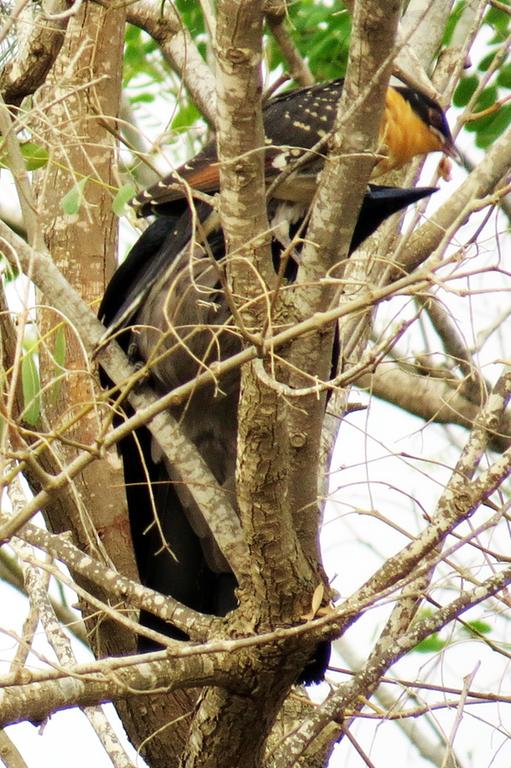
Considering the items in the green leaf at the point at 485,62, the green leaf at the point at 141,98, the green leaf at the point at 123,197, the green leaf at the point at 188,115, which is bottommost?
the green leaf at the point at 123,197

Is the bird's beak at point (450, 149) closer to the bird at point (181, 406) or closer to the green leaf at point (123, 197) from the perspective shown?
the bird at point (181, 406)

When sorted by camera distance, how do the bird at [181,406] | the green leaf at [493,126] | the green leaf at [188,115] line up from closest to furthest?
1. the bird at [181,406]
2. the green leaf at [493,126]
3. the green leaf at [188,115]

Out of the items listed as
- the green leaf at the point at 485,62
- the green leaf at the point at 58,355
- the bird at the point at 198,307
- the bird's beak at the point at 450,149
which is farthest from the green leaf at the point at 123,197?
the green leaf at the point at 485,62

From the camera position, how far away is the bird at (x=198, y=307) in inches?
128

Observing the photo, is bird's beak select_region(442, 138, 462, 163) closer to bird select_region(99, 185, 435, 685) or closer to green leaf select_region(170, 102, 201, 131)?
bird select_region(99, 185, 435, 685)

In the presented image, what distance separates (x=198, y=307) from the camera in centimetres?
324

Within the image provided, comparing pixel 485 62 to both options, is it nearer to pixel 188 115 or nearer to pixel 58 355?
pixel 188 115

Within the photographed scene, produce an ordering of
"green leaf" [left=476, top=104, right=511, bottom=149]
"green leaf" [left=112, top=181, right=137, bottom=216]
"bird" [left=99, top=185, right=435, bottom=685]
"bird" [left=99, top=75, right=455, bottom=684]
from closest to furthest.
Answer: "green leaf" [left=112, top=181, right=137, bottom=216] → "bird" [left=99, top=75, right=455, bottom=684] → "bird" [left=99, top=185, right=435, bottom=685] → "green leaf" [left=476, top=104, right=511, bottom=149]

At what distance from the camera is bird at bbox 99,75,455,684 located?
10.7 feet

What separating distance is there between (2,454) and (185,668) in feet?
2.52

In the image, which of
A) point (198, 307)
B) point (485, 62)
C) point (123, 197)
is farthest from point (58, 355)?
point (485, 62)

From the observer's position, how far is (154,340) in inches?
134

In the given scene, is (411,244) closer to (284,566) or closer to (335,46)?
(335,46)

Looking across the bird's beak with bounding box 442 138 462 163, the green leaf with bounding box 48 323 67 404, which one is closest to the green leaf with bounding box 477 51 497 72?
the bird's beak with bounding box 442 138 462 163
